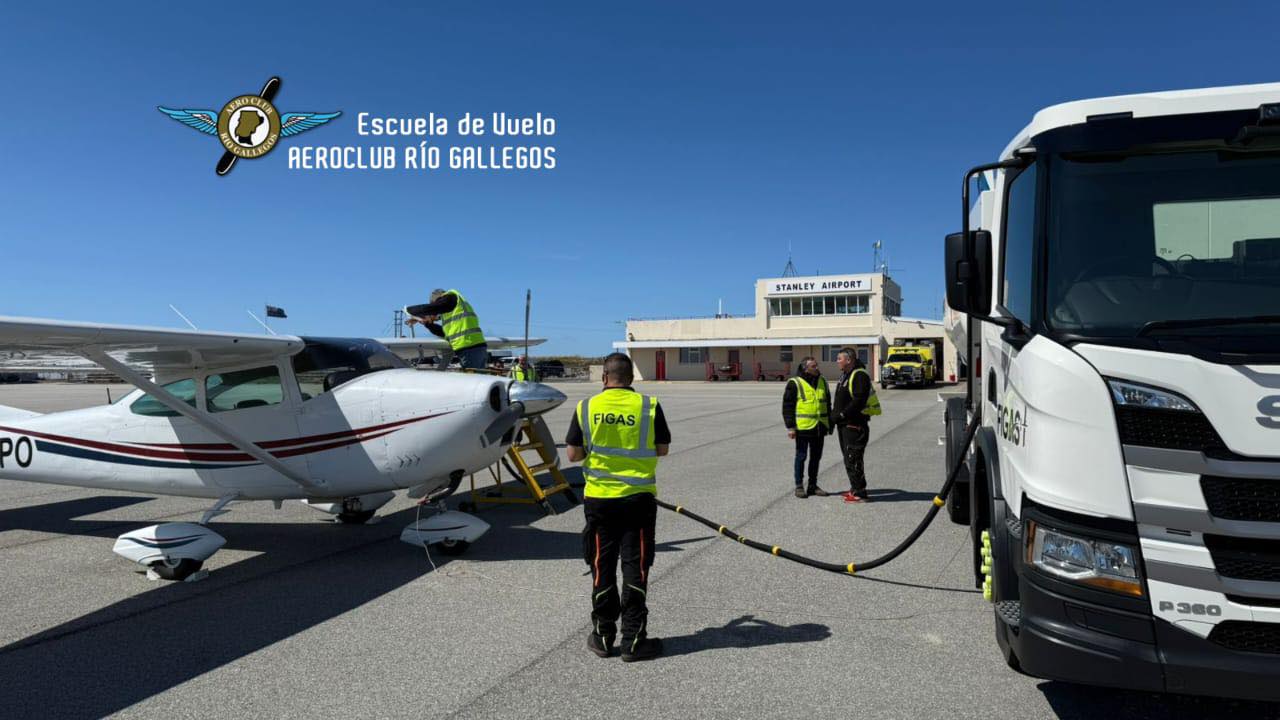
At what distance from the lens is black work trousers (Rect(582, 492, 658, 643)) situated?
435cm

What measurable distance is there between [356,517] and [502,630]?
3.95 m

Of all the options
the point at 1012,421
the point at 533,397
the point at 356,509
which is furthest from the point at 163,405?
the point at 1012,421

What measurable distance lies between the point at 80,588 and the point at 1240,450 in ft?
24.3

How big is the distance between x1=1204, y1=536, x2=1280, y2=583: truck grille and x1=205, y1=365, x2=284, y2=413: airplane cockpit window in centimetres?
675

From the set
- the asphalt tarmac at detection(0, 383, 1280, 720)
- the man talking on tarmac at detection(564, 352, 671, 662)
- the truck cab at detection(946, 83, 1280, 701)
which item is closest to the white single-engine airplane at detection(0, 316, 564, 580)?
the asphalt tarmac at detection(0, 383, 1280, 720)

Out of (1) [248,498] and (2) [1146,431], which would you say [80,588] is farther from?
(2) [1146,431]

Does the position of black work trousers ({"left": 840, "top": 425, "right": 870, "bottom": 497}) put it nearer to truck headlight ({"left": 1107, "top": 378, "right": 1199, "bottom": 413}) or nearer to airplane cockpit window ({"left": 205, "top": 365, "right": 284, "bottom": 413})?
airplane cockpit window ({"left": 205, "top": 365, "right": 284, "bottom": 413})

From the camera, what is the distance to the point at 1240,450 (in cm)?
263

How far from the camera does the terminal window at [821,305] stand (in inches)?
2229

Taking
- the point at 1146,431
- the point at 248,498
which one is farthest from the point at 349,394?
the point at 1146,431

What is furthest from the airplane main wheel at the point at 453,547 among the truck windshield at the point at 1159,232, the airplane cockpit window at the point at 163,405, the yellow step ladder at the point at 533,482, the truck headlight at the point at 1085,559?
the truck windshield at the point at 1159,232

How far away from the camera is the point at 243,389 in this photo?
23.0 feet

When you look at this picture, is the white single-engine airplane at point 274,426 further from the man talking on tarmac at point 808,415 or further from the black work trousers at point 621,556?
the man talking on tarmac at point 808,415

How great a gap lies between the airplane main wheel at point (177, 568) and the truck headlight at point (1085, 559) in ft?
19.8
